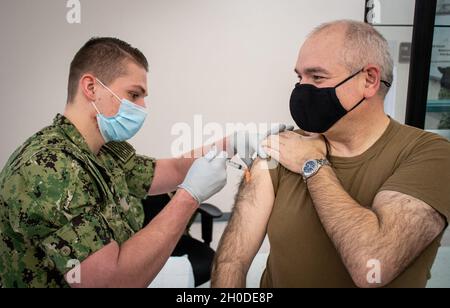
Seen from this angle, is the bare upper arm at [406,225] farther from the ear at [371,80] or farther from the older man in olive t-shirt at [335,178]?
the ear at [371,80]

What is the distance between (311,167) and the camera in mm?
1056

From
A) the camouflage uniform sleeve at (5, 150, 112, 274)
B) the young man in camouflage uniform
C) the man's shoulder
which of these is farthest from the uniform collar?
the man's shoulder

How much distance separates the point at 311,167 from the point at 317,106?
0.18 m

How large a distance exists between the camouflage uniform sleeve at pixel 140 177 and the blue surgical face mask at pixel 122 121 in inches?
9.7

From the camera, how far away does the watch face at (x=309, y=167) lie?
3.44ft

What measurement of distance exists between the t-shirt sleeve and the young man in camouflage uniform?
564 mm

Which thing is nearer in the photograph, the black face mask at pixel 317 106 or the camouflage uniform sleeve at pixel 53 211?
the camouflage uniform sleeve at pixel 53 211

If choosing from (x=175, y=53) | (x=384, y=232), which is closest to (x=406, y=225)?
(x=384, y=232)

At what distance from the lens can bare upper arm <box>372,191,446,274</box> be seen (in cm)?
87

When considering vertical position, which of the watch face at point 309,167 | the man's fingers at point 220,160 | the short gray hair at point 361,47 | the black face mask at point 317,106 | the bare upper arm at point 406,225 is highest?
the short gray hair at point 361,47

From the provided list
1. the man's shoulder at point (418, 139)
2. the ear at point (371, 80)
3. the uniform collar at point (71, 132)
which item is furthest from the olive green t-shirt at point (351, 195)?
the uniform collar at point (71, 132)

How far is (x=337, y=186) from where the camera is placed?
0.99 m

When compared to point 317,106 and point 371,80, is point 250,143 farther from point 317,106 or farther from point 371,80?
point 371,80
